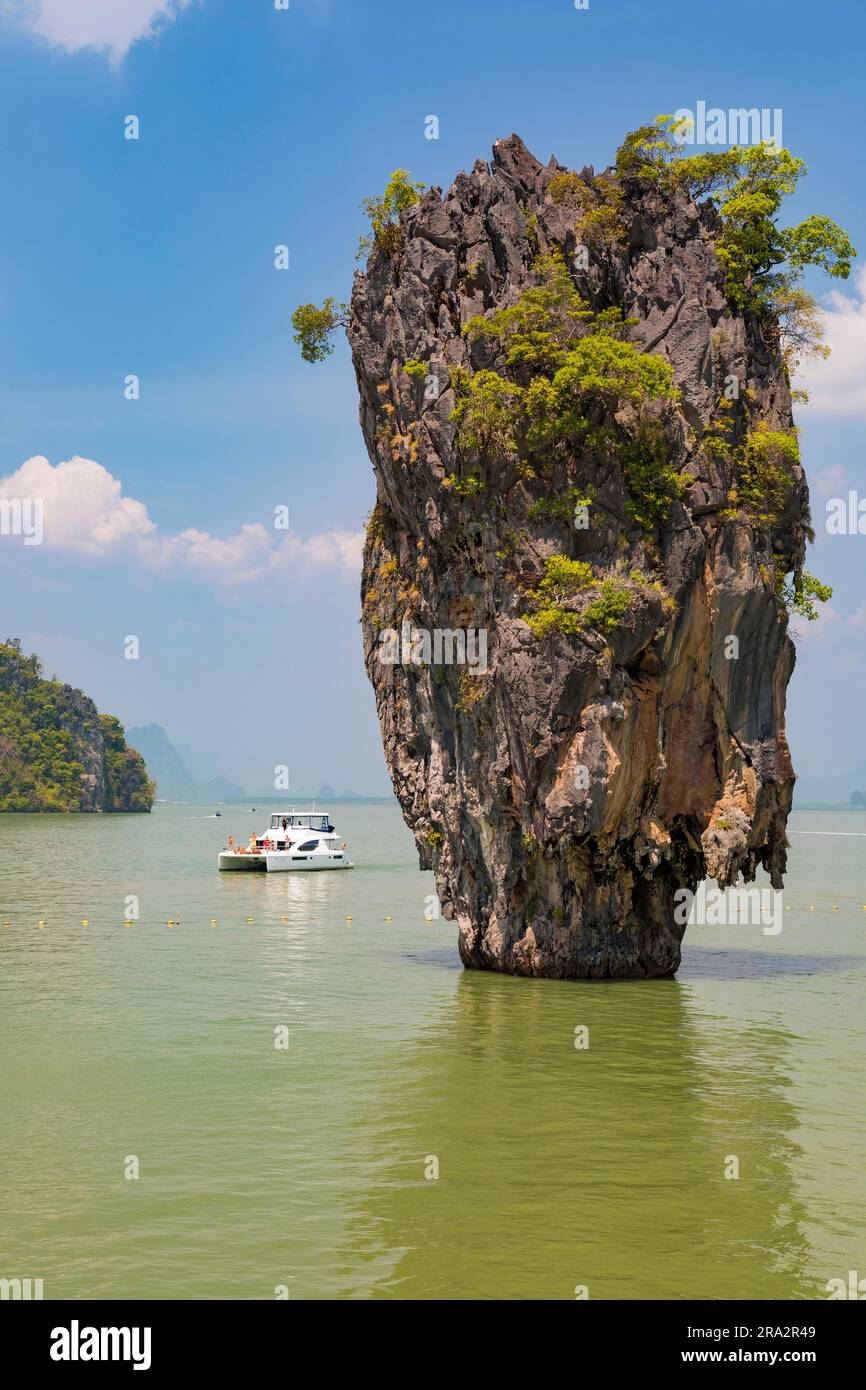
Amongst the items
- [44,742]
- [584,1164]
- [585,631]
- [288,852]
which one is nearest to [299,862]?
[288,852]

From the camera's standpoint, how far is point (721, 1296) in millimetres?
13023

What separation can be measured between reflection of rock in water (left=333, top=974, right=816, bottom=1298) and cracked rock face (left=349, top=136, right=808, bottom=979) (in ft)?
13.8

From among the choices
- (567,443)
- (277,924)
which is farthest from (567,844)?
(277,924)

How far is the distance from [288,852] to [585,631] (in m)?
47.0

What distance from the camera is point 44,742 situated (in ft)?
611

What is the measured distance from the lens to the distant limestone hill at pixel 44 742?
184 metres

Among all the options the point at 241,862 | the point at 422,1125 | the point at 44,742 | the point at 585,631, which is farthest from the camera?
the point at 44,742

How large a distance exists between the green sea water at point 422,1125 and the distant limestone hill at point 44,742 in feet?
495

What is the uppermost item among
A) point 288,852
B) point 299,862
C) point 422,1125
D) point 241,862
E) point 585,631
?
point 585,631

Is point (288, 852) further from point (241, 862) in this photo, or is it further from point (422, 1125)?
point (422, 1125)

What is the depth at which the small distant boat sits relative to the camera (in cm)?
7231

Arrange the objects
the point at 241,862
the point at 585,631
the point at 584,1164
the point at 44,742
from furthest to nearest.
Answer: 1. the point at 44,742
2. the point at 241,862
3. the point at 585,631
4. the point at 584,1164

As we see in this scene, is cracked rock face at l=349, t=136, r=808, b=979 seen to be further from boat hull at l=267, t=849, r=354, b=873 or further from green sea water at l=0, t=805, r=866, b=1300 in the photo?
boat hull at l=267, t=849, r=354, b=873
